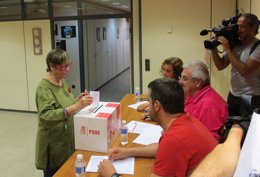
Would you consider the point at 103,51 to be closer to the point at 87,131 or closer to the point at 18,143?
the point at 18,143

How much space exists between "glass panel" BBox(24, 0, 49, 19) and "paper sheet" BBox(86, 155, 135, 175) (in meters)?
4.09

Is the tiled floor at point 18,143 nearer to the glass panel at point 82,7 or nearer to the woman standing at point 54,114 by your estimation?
the woman standing at point 54,114

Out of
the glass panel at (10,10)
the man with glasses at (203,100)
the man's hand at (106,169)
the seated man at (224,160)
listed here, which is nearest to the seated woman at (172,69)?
the man with glasses at (203,100)

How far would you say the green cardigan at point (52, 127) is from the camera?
208cm

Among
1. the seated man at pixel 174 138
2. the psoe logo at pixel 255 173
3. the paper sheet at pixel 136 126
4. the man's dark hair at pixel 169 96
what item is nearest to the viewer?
the psoe logo at pixel 255 173

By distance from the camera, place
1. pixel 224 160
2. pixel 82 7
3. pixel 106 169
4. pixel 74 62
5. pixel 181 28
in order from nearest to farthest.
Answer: pixel 224 160
pixel 106 169
pixel 181 28
pixel 82 7
pixel 74 62

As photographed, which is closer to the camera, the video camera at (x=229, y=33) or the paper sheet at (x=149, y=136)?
the paper sheet at (x=149, y=136)

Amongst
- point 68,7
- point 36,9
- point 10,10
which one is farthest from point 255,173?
point 10,10

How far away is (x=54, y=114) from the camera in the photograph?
2.04 meters

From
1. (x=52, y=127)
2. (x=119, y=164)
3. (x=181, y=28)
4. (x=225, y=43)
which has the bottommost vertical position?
(x=119, y=164)

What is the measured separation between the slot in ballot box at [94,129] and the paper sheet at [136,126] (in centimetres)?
37

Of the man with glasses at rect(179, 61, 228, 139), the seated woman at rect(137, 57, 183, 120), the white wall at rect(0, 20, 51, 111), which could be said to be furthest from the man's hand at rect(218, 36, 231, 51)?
Result: the white wall at rect(0, 20, 51, 111)

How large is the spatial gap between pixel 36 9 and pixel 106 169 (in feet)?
14.8

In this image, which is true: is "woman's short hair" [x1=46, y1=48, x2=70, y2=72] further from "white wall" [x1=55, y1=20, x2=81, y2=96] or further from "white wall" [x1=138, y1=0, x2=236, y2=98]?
"white wall" [x1=55, y1=20, x2=81, y2=96]
